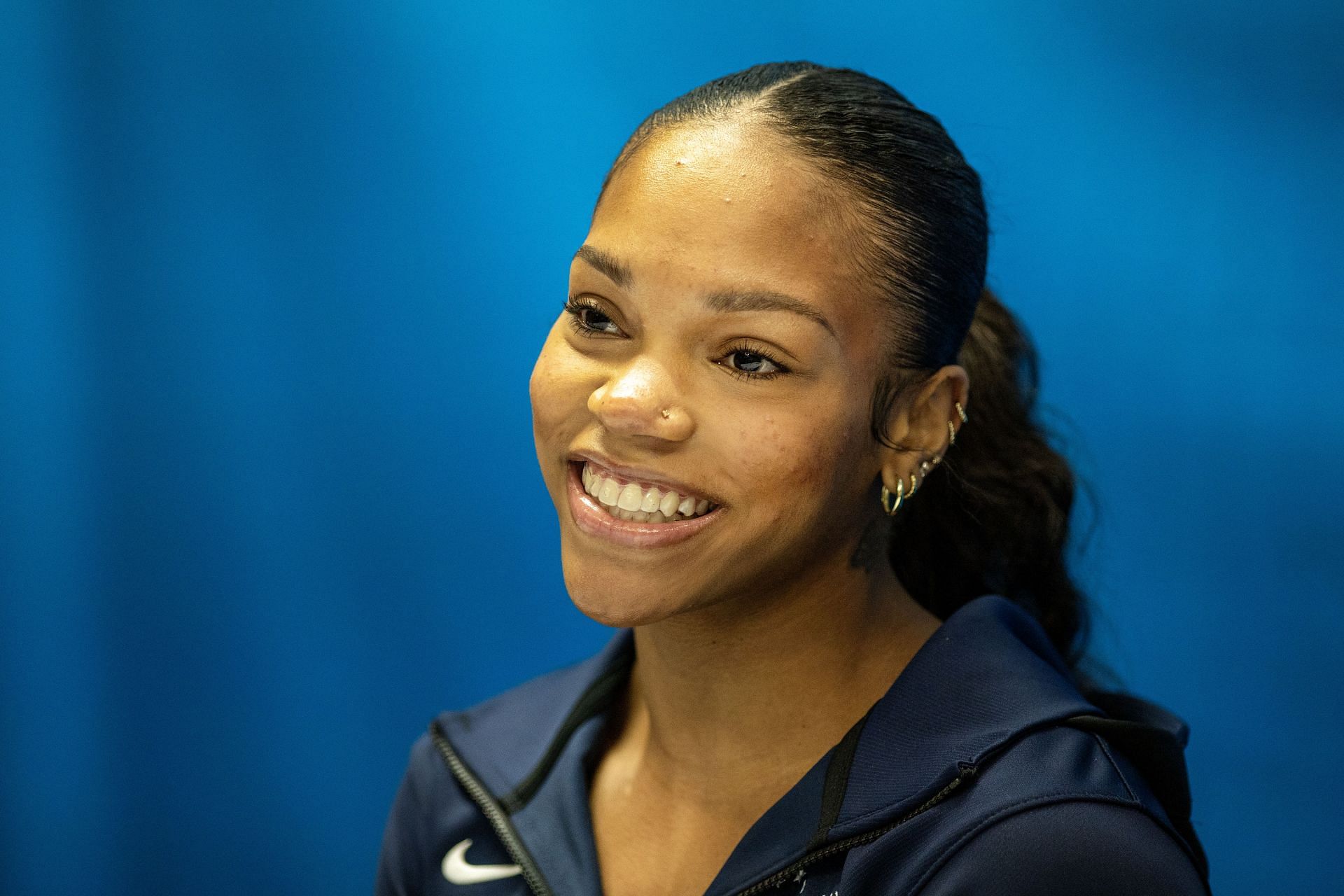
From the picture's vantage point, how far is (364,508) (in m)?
1.86

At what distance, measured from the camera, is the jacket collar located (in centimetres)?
113

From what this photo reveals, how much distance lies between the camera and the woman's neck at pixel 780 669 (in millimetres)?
1258

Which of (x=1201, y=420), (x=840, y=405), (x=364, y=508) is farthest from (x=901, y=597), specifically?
(x=364, y=508)

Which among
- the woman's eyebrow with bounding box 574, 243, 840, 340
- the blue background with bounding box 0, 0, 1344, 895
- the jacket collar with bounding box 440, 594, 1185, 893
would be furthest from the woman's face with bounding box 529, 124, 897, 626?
the blue background with bounding box 0, 0, 1344, 895

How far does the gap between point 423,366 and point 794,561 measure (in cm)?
82

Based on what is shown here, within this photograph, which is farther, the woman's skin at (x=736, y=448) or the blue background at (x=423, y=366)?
the blue background at (x=423, y=366)

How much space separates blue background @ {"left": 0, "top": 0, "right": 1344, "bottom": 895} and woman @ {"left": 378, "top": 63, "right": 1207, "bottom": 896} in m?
→ 0.45

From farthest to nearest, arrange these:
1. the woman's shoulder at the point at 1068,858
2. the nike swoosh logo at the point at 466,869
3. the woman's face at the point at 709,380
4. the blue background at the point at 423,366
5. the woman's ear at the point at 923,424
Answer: the blue background at the point at 423,366 → the nike swoosh logo at the point at 466,869 → the woman's ear at the point at 923,424 → the woman's face at the point at 709,380 → the woman's shoulder at the point at 1068,858

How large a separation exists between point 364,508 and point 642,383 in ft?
2.83

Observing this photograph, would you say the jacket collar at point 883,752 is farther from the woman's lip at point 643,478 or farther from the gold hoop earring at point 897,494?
the woman's lip at point 643,478

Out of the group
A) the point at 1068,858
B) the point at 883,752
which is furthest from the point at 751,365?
the point at 1068,858

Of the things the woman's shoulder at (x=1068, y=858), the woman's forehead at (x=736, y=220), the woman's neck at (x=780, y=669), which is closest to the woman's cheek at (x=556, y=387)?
the woman's forehead at (x=736, y=220)

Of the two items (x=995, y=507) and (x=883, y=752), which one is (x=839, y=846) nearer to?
(x=883, y=752)

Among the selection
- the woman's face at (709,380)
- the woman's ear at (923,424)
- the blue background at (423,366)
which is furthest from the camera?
the blue background at (423,366)
